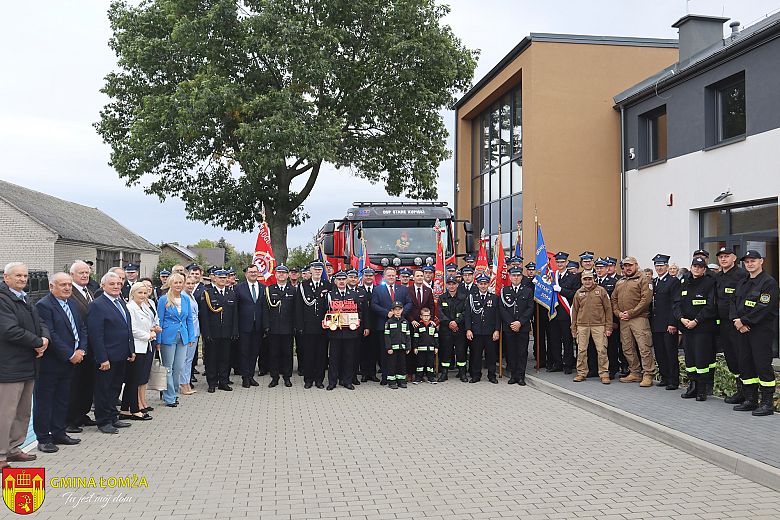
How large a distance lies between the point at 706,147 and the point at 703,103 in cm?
93

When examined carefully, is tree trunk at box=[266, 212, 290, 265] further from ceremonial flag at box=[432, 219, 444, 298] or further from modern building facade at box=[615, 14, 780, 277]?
modern building facade at box=[615, 14, 780, 277]

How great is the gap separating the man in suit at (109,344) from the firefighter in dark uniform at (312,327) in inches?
138

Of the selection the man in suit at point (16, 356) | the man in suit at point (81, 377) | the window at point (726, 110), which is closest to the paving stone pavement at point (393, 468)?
the man in suit at point (81, 377)

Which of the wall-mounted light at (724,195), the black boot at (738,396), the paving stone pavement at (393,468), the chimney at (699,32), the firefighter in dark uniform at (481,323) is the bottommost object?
the paving stone pavement at (393,468)

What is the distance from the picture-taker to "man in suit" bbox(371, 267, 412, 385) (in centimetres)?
1092

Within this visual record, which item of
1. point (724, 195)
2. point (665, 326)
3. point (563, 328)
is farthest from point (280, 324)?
point (724, 195)

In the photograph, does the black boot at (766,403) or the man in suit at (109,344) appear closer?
the man in suit at (109,344)

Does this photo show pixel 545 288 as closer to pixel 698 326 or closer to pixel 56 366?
pixel 698 326

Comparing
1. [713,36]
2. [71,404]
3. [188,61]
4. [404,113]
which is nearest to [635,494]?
[71,404]

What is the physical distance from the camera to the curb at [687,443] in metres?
5.52

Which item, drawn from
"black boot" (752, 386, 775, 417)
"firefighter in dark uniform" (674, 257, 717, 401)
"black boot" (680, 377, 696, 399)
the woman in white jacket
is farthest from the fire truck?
"black boot" (752, 386, 775, 417)

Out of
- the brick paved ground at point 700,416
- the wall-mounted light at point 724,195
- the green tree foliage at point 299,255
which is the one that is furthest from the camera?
the green tree foliage at point 299,255

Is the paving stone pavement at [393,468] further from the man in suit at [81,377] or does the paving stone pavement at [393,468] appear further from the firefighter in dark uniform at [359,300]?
the firefighter in dark uniform at [359,300]

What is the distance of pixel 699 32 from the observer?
16094 mm
